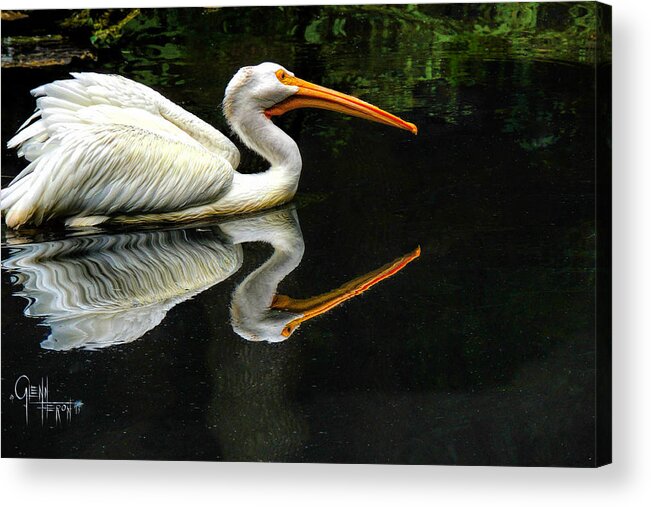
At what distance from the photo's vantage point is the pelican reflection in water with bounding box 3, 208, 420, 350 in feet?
13.3

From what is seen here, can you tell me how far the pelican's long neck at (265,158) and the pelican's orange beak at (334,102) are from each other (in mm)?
134

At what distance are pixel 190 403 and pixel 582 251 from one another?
1.45 m

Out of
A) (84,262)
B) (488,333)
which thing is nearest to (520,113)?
(488,333)

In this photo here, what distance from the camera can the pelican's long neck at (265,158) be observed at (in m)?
4.05

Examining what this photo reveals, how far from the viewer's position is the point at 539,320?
392cm

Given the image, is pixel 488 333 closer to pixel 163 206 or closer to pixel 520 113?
pixel 520 113

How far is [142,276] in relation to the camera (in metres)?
4.08

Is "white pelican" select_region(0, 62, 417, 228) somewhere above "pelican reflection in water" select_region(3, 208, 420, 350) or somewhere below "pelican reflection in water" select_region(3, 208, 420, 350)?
above
